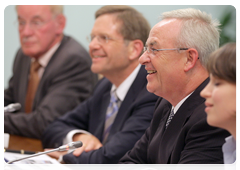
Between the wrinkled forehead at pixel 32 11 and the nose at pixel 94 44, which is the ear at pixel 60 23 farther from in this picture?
the nose at pixel 94 44

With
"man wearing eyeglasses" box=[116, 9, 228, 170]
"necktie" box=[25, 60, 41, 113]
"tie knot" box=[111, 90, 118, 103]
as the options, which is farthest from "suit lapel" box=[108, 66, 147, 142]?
"necktie" box=[25, 60, 41, 113]

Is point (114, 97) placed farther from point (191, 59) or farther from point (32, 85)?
point (32, 85)

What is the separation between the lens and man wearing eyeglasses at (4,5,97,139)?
10.3 ft

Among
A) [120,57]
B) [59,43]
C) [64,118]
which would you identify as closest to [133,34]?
[120,57]

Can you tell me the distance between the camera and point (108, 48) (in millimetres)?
2609

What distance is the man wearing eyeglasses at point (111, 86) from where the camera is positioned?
2354mm

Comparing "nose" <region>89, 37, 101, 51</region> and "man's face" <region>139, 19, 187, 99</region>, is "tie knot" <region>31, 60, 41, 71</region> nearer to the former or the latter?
"nose" <region>89, 37, 101, 51</region>

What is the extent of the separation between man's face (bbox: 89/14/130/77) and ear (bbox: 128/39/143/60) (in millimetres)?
34

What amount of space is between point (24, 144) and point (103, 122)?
691mm

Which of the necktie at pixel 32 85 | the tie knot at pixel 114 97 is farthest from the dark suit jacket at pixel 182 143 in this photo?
the necktie at pixel 32 85

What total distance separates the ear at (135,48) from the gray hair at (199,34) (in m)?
0.96

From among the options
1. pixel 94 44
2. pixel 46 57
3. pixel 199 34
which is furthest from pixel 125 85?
pixel 46 57

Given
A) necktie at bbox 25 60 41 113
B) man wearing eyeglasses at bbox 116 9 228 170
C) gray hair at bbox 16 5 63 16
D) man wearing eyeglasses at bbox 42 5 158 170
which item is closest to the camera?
man wearing eyeglasses at bbox 116 9 228 170

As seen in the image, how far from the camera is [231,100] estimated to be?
3.44 feet
